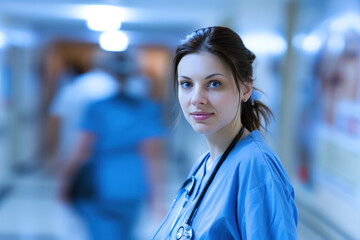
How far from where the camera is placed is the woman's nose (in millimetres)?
825

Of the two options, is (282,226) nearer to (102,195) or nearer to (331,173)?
(331,173)

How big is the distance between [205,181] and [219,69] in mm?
246

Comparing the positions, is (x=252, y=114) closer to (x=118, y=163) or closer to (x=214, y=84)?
(x=214, y=84)

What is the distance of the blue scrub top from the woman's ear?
78mm

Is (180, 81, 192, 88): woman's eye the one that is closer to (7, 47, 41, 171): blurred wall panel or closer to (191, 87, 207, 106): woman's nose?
(191, 87, 207, 106): woman's nose

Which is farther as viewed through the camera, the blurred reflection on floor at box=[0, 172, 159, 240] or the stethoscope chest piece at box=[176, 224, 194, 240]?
the blurred reflection on floor at box=[0, 172, 159, 240]

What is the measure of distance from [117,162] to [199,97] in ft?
4.61

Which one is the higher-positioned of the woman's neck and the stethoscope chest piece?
the woman's neck

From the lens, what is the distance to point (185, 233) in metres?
0.85

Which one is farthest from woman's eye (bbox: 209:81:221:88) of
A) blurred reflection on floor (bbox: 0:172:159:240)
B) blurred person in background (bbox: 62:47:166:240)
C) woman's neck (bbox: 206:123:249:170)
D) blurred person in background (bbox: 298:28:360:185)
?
blurred reflection on floor (bbox: 0:172:159:240)

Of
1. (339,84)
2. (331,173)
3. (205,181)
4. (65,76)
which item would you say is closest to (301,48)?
(339,84)

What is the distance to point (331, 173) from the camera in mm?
1935

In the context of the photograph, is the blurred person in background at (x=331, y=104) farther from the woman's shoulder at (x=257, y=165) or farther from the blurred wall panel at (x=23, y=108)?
the blurred wall panel at (x=23, y=108)

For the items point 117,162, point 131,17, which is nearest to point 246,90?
point 117,162
